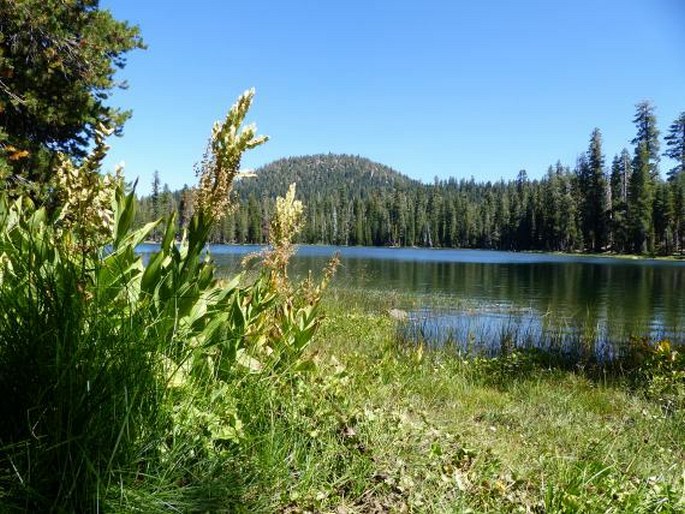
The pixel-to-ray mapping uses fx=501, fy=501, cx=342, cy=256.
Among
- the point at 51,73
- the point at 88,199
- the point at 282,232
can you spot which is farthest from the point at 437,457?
the point at 51,73

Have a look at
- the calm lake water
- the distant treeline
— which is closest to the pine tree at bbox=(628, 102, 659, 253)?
the distant treeline

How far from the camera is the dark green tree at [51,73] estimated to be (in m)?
7.26

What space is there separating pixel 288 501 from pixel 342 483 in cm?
37

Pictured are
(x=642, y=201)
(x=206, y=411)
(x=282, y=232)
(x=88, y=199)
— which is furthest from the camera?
(x=642, y=201)

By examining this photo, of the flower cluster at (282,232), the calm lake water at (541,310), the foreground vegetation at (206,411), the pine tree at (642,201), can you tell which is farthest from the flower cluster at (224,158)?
the pine tree at (642,201)

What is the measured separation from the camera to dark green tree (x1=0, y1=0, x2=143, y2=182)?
7258 millimetres

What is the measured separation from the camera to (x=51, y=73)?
7641mm

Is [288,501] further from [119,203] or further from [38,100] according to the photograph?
[38,100]

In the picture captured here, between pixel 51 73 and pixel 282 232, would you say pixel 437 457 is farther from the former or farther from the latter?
pixel 51 73

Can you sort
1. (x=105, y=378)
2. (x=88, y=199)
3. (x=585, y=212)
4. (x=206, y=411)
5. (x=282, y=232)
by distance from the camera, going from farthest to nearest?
(x=585, y=212) → (x=282, y=232) → (x=88, y=199) → (x=206, y=411) → (x=105, y=378)

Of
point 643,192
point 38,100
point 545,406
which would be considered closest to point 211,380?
point 545,406

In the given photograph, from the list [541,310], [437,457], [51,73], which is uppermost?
[51,73]

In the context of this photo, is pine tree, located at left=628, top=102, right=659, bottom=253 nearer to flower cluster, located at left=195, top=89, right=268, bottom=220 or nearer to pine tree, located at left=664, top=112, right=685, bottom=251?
pine tree, located at left=664, top=112, right=685, bottom=251

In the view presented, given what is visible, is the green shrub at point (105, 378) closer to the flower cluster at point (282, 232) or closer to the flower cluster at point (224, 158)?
the flower cluster at point (224, 158)
